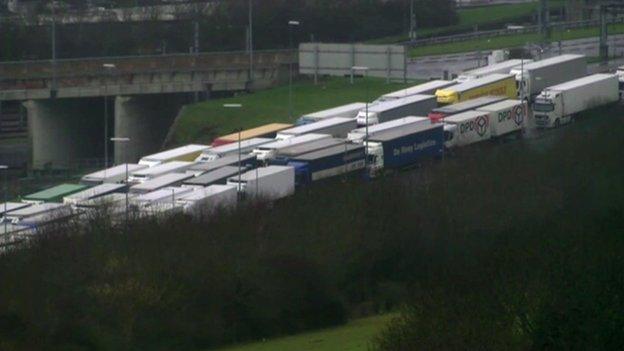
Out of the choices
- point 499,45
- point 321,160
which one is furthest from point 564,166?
point 499,45

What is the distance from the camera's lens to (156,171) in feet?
82.0

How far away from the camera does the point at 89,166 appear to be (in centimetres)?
3159

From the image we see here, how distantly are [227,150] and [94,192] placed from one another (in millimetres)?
3948

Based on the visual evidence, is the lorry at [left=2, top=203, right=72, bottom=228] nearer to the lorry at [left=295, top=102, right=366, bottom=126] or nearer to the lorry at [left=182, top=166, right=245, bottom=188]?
the lorry at [left=182, top=166, right=245, bottom=188]

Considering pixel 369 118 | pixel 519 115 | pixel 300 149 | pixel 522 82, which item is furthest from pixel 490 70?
pixel 300 149

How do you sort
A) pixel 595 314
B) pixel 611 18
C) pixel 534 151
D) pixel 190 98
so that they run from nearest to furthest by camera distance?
pixel 595 314 < pixel 534 151 < pixel 190 98 < pixel 611 18

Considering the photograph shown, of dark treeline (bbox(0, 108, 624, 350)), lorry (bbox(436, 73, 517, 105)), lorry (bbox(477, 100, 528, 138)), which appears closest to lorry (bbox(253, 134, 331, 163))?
dark treeline (bbox(0, 108, 624, 350))

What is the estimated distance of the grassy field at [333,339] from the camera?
1612cm

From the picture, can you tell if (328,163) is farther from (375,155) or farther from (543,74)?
(543,74)

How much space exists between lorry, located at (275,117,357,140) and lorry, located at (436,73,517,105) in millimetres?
2832

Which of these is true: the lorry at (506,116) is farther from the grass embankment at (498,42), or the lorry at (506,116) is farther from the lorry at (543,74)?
the grass embankment at (498,42)

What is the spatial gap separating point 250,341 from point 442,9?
100 ft

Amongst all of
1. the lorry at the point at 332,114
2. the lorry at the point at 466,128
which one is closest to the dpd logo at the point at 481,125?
the lorry at the point at 466,128

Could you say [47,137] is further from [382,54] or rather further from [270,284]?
[270,284]
